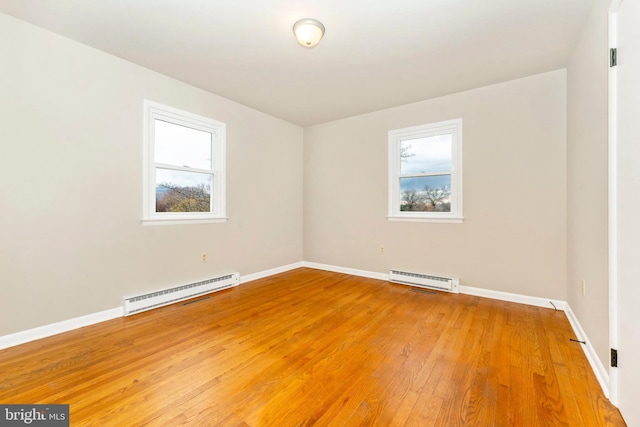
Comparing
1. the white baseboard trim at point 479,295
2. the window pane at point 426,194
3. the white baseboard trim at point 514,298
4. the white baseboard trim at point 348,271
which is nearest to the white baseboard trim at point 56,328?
the white baseboard trim at point 479,295

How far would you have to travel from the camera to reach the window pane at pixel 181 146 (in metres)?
3.18

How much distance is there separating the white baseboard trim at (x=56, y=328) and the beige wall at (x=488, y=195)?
324 centimetres

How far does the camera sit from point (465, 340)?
2279 mm

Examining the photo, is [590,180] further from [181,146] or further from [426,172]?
[181,146]

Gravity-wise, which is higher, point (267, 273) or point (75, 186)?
point (75, 186)

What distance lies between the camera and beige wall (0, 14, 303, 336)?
2.20m

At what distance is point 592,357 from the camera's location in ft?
6.23

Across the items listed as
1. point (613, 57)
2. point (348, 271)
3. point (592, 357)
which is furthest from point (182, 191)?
point (592, 357)

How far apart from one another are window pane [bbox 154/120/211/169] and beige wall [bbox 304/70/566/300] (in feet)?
7.25

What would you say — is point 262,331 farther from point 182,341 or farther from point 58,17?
point 58,17

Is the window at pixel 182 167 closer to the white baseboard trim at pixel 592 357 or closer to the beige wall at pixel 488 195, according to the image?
the beige wall at pixel 488 195
